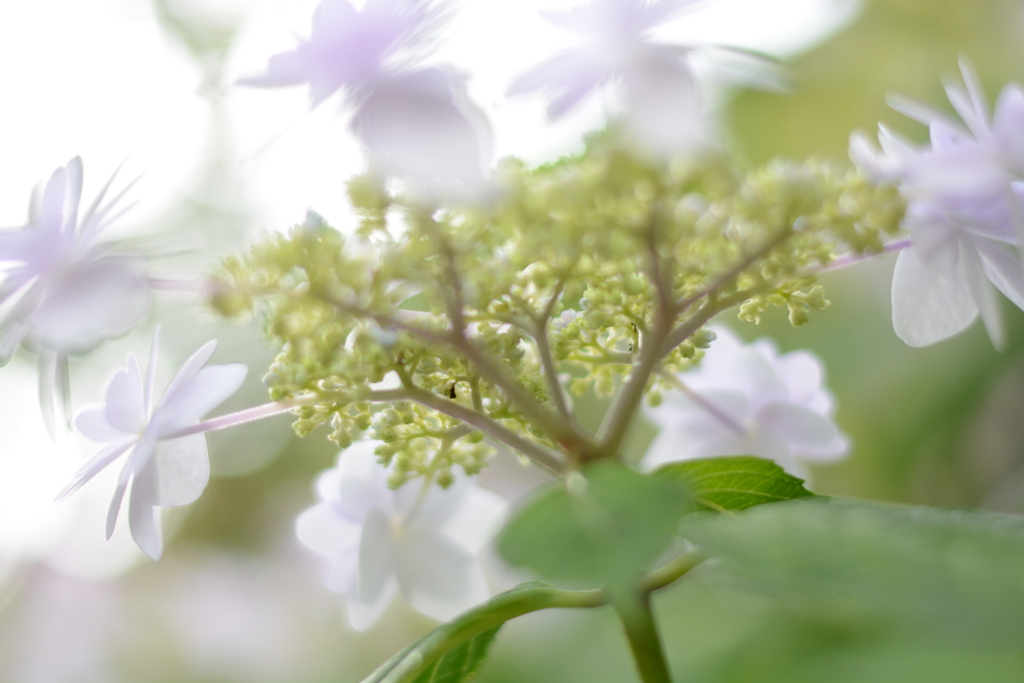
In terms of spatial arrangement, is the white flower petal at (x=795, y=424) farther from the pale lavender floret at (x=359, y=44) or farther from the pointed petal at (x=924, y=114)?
the pale lavender floret at (x=359, y=44)

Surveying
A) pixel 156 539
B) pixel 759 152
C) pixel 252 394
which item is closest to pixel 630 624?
pixel 156 539

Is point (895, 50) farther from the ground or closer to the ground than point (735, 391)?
farther from the ground

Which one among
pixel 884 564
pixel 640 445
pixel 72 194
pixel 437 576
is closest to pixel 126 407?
pixel 72 194

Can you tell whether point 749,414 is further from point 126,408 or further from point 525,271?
point 126,408

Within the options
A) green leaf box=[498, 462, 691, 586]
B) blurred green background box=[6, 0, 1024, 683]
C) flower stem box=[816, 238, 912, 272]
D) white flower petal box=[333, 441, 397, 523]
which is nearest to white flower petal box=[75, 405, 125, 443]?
white flower petal box=[333, 441, 397, 523]

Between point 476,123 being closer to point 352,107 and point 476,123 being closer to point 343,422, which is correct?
point 352,107

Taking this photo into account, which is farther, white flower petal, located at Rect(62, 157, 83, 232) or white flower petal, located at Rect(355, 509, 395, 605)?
white flower petal, located at Rect(355, 509, 395, 605)

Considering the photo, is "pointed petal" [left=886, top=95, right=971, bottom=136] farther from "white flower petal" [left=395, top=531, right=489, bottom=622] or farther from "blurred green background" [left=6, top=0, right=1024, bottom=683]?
"blurred green background" [left=6, top=0, right=1024, bottom=683]
